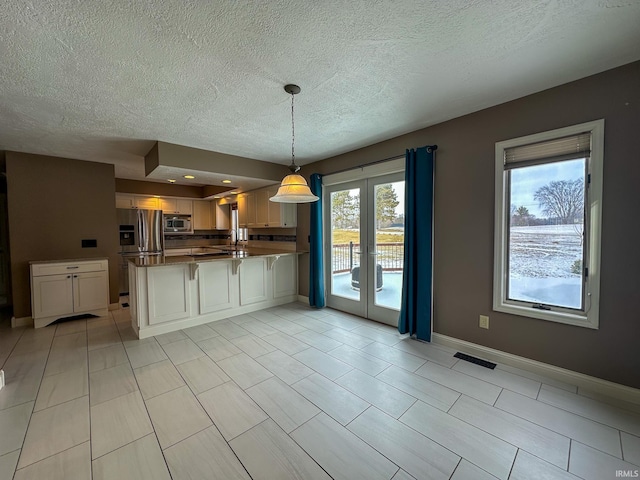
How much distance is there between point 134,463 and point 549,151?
12.6 feet

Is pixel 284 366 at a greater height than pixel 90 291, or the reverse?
pixel 90 291

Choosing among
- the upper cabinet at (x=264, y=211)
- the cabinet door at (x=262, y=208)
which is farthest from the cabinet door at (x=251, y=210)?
the cabinet door at (x=262, y=208)

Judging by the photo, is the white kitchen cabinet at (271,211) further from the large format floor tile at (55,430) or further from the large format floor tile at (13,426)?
the large format floor tile at (13,426)

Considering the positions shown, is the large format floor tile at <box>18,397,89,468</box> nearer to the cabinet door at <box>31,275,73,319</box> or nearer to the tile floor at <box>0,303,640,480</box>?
the tile floor at <box>0,303,640,480</box>

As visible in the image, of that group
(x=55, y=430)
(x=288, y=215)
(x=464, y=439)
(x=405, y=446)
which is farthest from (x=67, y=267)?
(x=464, y=439)

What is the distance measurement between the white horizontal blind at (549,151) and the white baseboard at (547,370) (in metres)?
1.83

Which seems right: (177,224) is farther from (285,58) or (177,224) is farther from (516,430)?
(516,430)

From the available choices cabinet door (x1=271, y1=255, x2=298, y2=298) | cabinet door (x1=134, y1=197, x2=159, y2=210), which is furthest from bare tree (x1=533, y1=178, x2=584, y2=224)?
cabinet door (x1=134, y1=197, x2=159, y2=210)

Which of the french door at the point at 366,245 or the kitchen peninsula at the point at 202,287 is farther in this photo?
the french door at the point at 366,245

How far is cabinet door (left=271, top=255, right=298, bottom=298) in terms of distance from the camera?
15.5 feet

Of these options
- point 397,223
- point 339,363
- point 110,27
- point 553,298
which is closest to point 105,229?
point 110,27

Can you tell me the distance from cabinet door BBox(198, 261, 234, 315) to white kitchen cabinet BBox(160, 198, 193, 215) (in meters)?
3.27

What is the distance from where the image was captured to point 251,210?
5.48 m

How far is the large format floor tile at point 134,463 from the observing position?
1.42m
